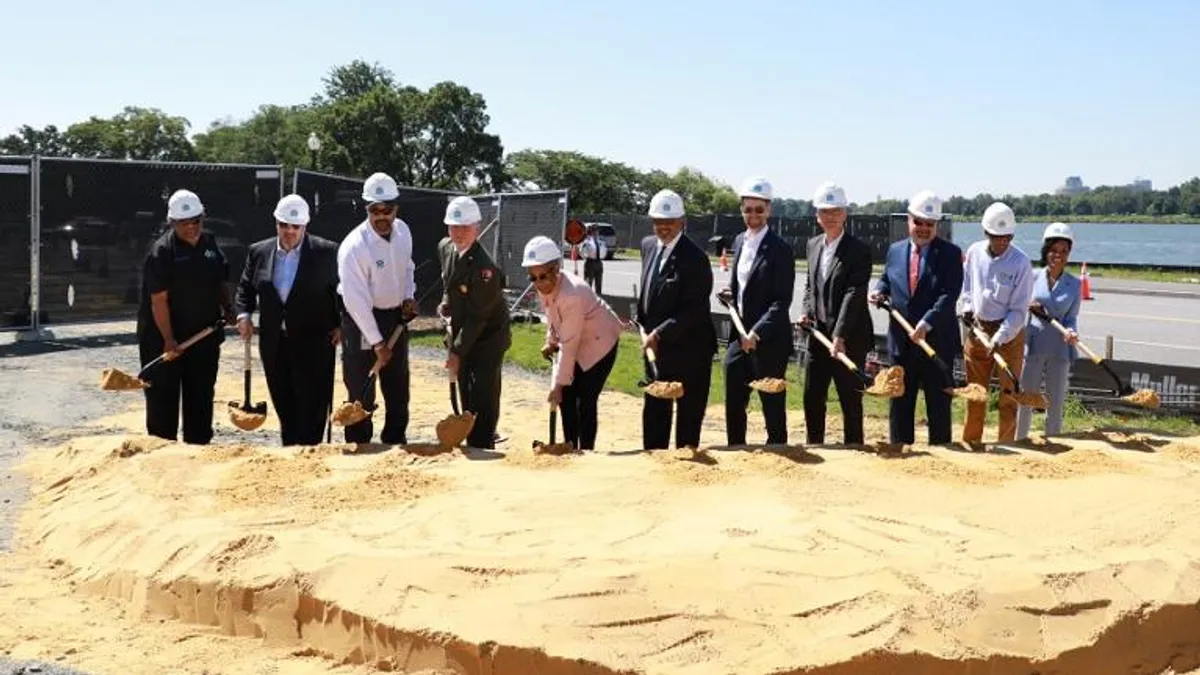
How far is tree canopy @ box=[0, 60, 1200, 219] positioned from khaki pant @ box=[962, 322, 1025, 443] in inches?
1452

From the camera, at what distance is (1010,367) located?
8.02 metres

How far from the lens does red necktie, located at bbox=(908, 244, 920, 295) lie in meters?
7.69

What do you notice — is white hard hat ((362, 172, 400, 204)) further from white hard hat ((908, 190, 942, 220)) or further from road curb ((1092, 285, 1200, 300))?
road curb ((1092, 285, 1200, 300))

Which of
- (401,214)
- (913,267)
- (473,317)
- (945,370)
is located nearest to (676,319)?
(473,317)

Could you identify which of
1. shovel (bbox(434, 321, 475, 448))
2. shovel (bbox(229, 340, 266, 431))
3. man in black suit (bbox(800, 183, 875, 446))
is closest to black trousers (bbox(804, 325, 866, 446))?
man in black suit (bbox(800, 183, 875, 446))

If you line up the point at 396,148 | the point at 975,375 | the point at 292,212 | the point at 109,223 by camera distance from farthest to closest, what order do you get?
the point at 396,148, the point at 109,223, the point at 975,375, the point at 292,212

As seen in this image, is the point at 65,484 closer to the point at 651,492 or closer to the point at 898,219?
the point at 651,492

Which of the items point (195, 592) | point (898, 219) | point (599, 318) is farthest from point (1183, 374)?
point (898, 219)

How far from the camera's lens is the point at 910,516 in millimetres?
5805

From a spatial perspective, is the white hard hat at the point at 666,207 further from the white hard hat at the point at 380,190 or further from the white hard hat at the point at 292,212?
the white hard hat at the point at 292,212

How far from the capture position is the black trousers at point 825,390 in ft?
24.9

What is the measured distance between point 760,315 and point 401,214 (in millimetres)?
10760

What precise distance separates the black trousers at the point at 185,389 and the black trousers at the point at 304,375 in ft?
1.36

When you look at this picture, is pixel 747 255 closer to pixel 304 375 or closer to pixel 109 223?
pixel 304 375
